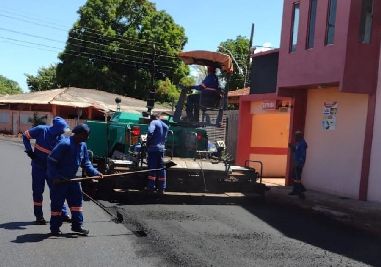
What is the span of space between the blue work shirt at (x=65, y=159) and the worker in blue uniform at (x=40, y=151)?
893 millimetres

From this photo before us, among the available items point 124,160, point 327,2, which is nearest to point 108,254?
point 124,160

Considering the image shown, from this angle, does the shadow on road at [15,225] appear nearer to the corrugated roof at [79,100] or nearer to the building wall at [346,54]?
the building wall at [346,54]

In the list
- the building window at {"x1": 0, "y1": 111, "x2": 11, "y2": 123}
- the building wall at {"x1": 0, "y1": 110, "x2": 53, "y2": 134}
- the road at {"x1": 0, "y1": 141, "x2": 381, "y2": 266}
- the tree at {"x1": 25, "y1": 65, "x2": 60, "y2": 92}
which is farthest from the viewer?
the tree at {"x1": 25, "y1": 65, "x2": 60, "y2": 92}

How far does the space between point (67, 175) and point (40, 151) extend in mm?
1060

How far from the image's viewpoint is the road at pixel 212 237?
7008mm

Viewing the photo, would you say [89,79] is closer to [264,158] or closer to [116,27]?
[116,27]

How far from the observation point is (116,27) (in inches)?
1857

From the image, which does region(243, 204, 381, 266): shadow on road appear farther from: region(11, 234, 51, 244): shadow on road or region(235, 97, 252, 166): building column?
region(235, 97, 252, 166): building column

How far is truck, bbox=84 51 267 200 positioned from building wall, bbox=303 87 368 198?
3.01 m

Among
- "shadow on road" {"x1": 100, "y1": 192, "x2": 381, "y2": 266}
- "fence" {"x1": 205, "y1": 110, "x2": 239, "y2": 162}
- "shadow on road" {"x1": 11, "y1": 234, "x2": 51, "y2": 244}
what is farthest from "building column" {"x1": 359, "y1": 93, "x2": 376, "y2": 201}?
"shadow on road" {"x1": 11, "y1": 234, "x2": 51, "y2": 244}

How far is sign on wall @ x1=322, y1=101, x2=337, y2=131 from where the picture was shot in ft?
50.5

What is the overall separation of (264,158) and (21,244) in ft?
46.3

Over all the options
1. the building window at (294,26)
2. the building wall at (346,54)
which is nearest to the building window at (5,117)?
the building window at (294,26)

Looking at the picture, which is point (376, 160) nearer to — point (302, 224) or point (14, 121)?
point (302, 224)
